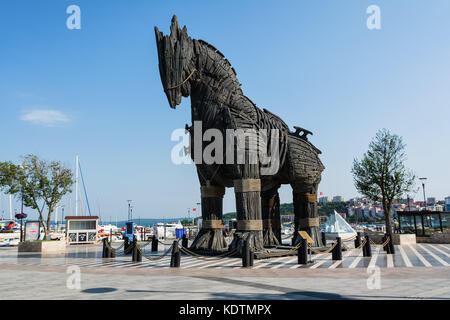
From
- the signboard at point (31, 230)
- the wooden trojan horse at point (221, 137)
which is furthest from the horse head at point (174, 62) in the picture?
the signboard at point (31, 230)

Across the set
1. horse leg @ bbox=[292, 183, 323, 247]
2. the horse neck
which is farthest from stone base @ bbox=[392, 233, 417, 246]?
the horse neck

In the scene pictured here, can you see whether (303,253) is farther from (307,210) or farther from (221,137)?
(221,137)

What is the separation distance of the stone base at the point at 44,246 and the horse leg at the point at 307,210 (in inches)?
478

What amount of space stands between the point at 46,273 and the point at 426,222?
2225 centimetres

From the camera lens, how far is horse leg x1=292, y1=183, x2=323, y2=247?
14008 mm

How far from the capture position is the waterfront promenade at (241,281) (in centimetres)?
612

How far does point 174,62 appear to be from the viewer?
37.6 feet

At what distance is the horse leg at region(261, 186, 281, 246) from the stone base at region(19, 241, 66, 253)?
422 inches

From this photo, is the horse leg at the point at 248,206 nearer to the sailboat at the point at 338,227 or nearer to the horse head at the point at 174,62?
the horse head at the point at 174,62

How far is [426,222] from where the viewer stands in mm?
22875

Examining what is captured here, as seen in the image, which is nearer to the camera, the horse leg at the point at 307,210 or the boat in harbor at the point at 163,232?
the horse leg at the point at 307,210

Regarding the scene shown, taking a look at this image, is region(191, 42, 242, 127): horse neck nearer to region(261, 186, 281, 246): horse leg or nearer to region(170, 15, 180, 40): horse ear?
region(170, 15, 180, 40): horse ear

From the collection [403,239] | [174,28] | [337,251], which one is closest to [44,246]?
[174,28]
